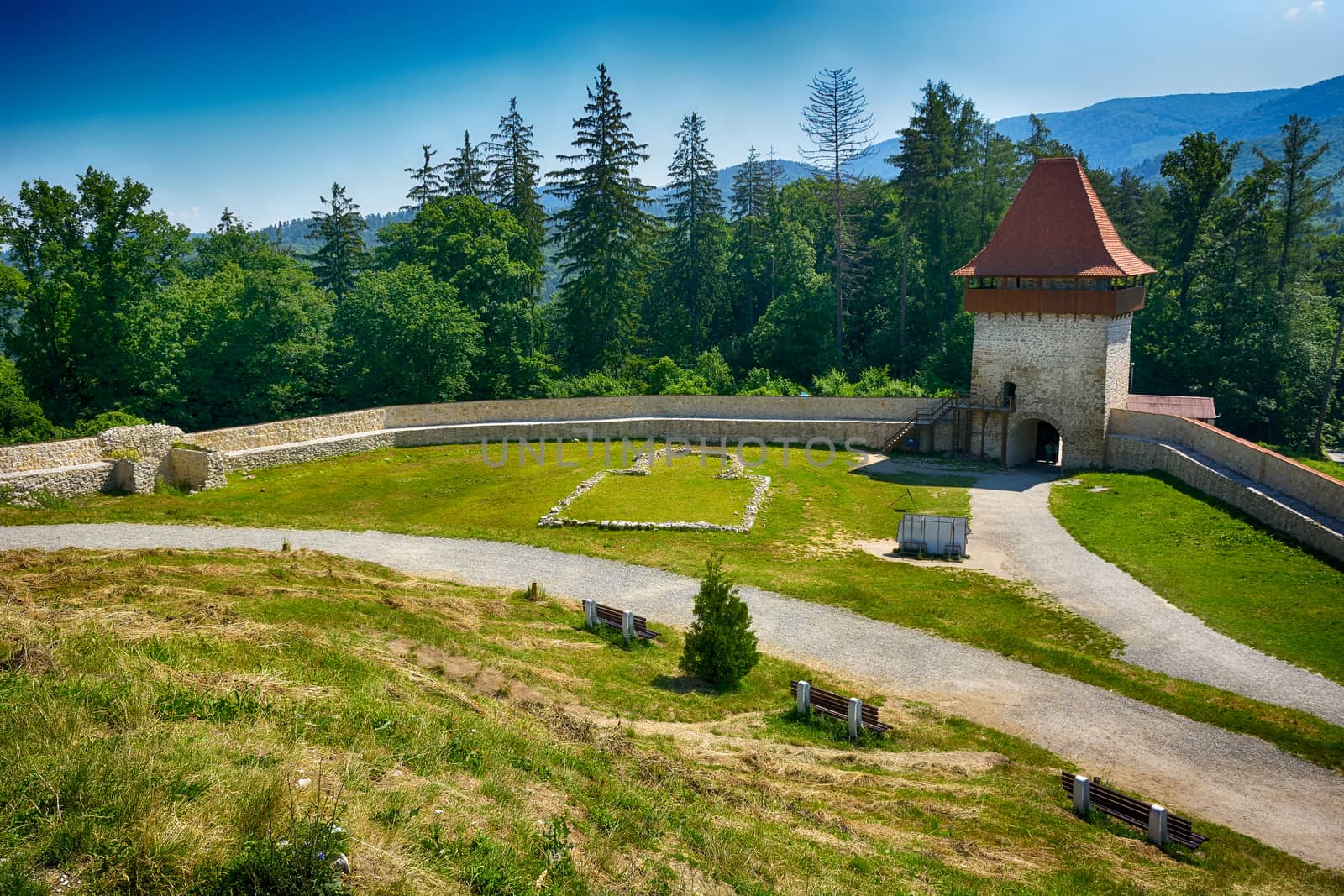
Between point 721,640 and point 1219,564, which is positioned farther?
point 1219,564

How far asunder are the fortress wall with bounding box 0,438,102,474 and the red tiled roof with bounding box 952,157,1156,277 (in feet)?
89.9

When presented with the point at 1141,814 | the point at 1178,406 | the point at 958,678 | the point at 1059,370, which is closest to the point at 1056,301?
the point at 1059,370

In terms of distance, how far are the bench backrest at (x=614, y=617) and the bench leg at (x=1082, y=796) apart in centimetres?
762

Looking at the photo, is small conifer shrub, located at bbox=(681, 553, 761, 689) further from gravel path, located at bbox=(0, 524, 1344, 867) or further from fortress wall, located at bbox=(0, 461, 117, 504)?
fortress wall, located at bbox=(0, 461, 117, 504)

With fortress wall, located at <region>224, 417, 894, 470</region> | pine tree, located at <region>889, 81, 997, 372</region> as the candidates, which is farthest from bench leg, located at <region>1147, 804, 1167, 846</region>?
pine tree, located at <region>889, 81, 997, 372</region>

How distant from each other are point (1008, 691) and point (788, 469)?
57.4 ft

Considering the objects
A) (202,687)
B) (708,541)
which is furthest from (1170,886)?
(708,541)

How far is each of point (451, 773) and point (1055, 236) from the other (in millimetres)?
30459

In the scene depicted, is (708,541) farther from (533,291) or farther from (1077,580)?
(533,291)

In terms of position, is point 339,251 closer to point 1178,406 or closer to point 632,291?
point 632,291

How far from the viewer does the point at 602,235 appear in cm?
5147

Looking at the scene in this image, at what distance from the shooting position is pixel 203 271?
180 ft

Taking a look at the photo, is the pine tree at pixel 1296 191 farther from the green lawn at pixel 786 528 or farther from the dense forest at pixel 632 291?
the green lawn at pixel 786 528

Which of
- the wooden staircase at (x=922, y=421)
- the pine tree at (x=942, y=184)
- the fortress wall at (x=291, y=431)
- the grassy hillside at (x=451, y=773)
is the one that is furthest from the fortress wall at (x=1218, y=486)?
the fortress wall at (x=291, y=431)
